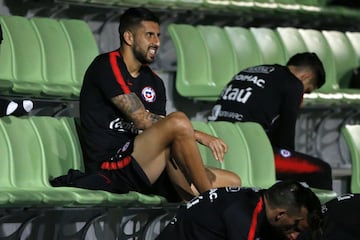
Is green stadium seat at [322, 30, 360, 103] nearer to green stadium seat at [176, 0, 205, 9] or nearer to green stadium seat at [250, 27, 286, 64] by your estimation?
green stadium seat at [250, 27, 286, 64]

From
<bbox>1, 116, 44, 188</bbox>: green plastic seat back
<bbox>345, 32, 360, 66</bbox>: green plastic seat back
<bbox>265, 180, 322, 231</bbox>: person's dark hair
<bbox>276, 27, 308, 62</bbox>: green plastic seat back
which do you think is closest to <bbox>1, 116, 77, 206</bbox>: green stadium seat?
<bbox>1, 116, 44, 188</bbox>: green plastic seat back

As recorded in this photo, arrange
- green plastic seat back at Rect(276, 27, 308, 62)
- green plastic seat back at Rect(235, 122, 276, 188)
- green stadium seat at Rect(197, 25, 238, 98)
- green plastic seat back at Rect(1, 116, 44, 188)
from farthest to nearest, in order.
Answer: green plastic seat back at Rect(276, 27, 308, 62) → green stadium seat at Rect(197, 25, 238, 98) → green plastic seat back at Rect(235, 122, 276, 188) → green plastic seat back at Rect(1, 116, 44, 188)

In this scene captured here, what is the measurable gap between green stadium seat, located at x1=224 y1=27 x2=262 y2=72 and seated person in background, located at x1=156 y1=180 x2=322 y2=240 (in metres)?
2.75

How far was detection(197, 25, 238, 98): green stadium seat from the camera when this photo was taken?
6.76 meters

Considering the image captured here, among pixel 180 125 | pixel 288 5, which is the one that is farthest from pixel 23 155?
pixel 288 5

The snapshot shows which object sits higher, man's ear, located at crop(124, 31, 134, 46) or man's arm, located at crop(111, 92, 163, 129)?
man's ear, located at crop(124, 31, 134, 46)

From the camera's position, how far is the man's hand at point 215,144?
15.5 feet

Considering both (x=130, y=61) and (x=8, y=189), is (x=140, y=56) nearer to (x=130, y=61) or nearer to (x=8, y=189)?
(x=130, y=61)

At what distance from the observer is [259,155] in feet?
18.5

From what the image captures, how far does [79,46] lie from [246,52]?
1.21 metres

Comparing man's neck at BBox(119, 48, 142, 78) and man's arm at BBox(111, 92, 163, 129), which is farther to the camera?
man's neck at BBox(119, 48, 142, 78)

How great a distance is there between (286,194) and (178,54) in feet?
8.59

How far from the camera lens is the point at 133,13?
5188mm

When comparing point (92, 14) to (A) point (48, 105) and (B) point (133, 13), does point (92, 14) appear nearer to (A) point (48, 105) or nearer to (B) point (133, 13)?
(A) point (48, 105)
